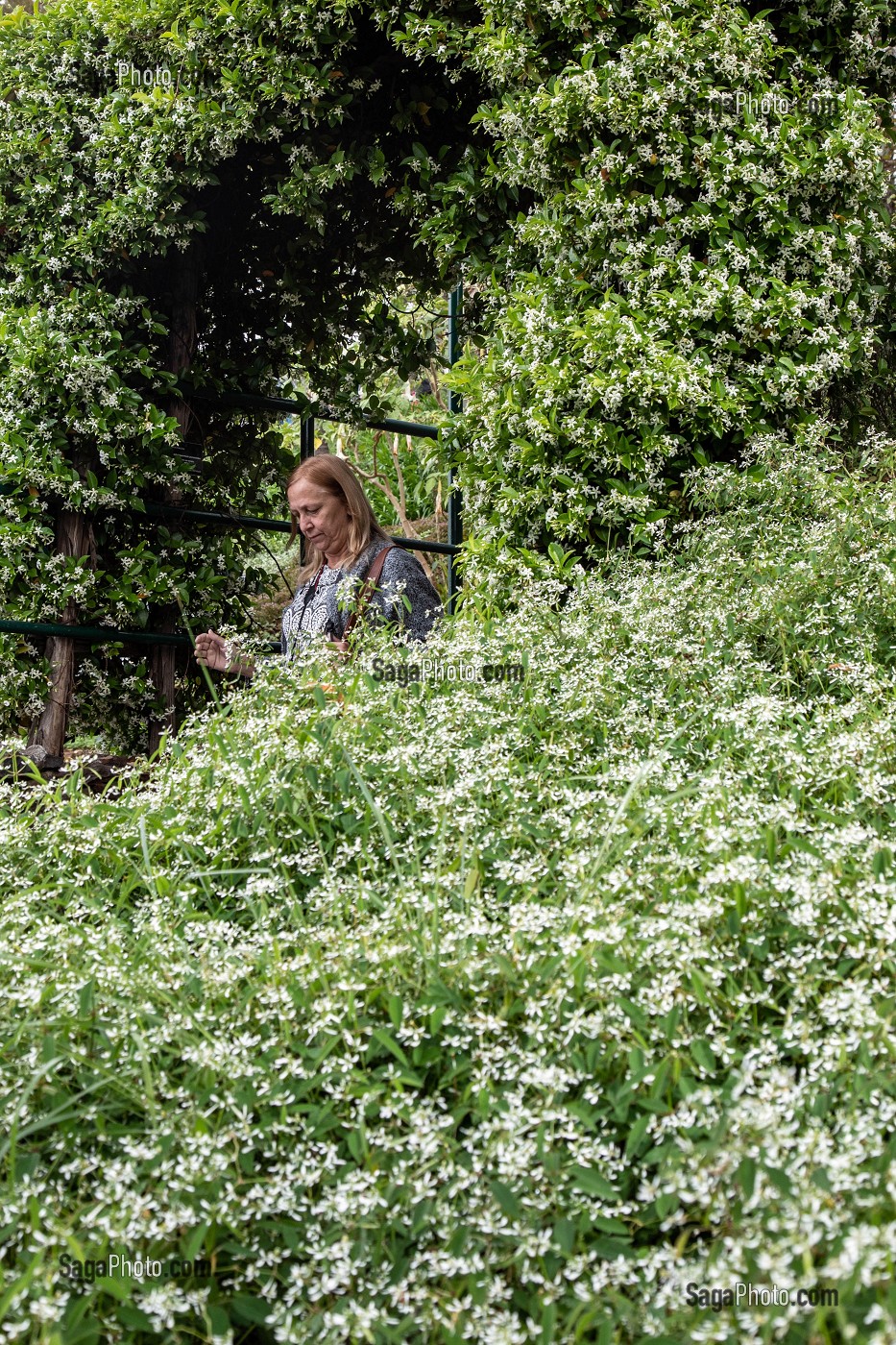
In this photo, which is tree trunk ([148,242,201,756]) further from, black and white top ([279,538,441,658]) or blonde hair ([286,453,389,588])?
blonde hair ([286,453,389,588])

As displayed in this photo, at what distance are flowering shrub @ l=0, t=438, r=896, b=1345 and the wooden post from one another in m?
2.08

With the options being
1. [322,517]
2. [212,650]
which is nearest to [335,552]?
[322,517]

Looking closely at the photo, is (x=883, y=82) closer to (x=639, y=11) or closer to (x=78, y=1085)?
(x=639, y=11)

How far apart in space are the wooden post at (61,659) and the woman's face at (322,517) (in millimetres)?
898

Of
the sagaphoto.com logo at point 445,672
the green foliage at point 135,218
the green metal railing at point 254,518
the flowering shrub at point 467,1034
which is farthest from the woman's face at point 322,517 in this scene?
the flowering shrub at point 467,1034

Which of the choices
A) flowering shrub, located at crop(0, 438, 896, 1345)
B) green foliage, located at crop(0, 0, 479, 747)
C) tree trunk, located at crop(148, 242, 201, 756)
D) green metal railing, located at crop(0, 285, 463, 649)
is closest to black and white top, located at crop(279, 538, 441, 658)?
green metal railing, located at crop(0, 285, 463, 649)

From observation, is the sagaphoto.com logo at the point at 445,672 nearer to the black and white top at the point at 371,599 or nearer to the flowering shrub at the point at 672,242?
the black and white top at the point at 371,599

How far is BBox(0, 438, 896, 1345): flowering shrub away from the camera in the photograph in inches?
46.9

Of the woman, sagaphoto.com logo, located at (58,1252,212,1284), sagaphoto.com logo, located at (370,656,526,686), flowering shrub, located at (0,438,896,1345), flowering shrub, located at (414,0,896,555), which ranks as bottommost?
sagaphoto.com logo, located at (58,1252,212,1284)

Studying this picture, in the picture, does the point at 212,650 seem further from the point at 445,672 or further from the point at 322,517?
the point at 445,672

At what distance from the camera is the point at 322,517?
394cm

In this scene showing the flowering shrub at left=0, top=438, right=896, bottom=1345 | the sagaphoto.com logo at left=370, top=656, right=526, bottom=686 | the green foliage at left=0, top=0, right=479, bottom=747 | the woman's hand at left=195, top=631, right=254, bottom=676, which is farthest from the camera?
the green foliage at left=0, top=0, right=479, bottom=747

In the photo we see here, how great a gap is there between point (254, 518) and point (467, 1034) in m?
3.84

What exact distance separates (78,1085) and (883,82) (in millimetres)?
3962
